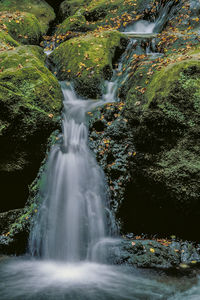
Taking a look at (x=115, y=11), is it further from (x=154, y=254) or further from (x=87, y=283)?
(x=87, y=283)

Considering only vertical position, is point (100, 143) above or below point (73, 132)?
below

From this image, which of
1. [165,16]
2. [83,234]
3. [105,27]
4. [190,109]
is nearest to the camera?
[190,109]

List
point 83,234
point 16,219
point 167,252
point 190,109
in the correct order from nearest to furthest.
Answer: point 167,252 → point 190,109 → point 83,234 → point 16,219

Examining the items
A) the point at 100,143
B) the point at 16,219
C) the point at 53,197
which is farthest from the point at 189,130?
the point at 16,219

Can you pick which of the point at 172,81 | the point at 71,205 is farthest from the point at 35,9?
the point at 71,205

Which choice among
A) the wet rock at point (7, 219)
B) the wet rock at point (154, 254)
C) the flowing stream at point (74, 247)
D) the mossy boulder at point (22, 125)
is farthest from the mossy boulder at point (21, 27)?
the wet rock at point (154, 254)

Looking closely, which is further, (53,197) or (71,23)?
(71,23)

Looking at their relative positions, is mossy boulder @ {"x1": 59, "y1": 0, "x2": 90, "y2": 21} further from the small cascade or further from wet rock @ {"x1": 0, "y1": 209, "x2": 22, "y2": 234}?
wet rock @ {"x1": 0, "y1": 209, "x2": 22, "y2": 234}

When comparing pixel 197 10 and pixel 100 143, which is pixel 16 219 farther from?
pixel 197 10

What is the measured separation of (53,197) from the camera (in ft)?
15.7

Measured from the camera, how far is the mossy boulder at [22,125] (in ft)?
16.0

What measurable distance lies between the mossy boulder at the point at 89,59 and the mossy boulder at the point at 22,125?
6.07ft

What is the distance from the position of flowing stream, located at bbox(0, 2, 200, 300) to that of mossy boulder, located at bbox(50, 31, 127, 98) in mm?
1337

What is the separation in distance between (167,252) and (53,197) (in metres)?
2.43
